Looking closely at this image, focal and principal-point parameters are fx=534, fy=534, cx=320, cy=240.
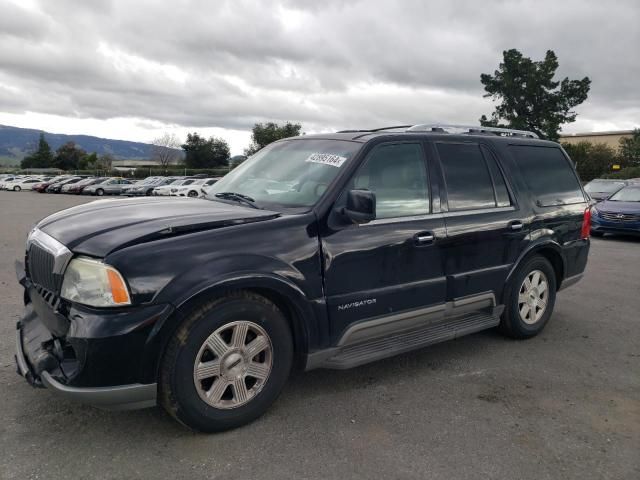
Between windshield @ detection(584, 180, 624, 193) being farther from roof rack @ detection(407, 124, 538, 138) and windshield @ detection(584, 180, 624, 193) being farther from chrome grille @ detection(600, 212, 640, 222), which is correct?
roof rack @ detection(407, 124, 538, 138)

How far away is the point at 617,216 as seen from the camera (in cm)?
1305

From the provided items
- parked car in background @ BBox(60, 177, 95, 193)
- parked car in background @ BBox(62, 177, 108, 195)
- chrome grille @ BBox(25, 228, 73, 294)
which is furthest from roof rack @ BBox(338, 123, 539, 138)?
parked car in background @ BBox(60, 177, 95, 193)

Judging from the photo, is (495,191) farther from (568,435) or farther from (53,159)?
(53,159)

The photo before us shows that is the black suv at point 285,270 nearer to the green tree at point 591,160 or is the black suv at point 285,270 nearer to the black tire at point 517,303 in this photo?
the black tire at point 517,303

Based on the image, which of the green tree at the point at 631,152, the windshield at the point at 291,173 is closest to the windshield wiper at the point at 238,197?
the windshield at the point at 291,173

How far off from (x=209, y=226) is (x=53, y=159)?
109586 millimetres

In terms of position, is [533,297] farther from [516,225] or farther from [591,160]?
[591,160]

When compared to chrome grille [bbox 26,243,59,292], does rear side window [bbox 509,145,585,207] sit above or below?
above

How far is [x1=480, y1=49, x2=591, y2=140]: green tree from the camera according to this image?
165 ft

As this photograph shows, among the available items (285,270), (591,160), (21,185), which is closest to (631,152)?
(591,160)

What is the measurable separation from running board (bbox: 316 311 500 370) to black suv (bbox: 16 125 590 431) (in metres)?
0.01

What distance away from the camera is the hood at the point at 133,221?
2.98m

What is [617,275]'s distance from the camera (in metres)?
8.25

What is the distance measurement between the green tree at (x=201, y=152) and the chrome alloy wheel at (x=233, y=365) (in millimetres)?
72128
